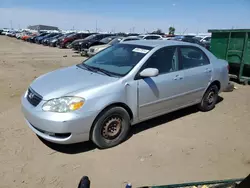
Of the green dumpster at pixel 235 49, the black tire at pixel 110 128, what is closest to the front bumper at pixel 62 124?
the black tire at pixel 110 128

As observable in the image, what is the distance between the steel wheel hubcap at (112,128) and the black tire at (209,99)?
7.49 ft

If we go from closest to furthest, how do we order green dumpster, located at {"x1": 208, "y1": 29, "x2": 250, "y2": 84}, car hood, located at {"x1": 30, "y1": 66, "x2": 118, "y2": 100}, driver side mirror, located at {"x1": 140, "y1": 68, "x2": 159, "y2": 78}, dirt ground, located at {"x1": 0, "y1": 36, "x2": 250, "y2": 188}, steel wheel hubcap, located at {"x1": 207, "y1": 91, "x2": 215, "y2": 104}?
dirt ground, located at {"x1": 0, "y1": 36, "x2": 250, "y2": 188} < car hood, located at {"x1": 30, "y1": 66, "x2": 118, "y2": 100} < driver side mirror, located at {"x1": 140, "y1": 68, "x2": 159, "y2": 78} < steel wheel hubcap, located at {"x1": 207, "y1": 91, "x2": 215, "y2": 104} < green dumpster, located at {"x1": 208, "y1": 29, "x2": 250, "y2": 84}

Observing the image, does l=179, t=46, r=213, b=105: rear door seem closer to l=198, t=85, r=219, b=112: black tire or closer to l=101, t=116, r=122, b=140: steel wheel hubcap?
l=198, t=85, r=219, b=112: black tire

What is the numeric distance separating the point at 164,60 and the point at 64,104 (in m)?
1.96

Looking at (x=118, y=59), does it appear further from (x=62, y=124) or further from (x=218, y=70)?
(x=218, y=70)

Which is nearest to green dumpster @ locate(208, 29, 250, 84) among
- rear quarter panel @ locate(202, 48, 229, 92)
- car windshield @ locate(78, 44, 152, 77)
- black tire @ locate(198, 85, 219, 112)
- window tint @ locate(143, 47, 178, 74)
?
rear quarter panel @ locate(202, 48, 229, 92)

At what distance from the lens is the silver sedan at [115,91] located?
311cm

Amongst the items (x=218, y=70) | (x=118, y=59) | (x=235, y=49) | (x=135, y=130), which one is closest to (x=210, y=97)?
(x=218, y=70)

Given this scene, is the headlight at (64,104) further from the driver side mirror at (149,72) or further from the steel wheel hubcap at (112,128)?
the driver side mirror at (149,72)

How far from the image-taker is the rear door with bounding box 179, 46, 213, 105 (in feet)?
14.2

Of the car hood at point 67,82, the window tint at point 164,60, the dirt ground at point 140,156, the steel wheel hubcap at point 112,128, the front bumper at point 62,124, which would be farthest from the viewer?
the window tint at point 164,60

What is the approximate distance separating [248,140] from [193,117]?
1150mm

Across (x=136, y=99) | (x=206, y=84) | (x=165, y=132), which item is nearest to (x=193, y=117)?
(x=206, y=84)

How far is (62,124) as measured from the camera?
3010 millimetres
